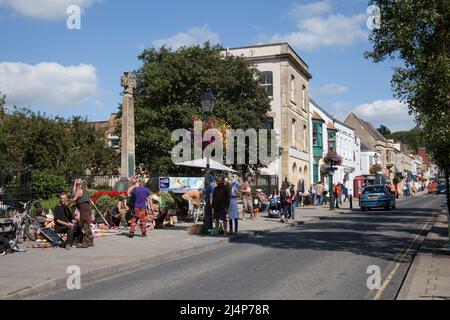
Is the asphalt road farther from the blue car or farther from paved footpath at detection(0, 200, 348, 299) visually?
the blue car

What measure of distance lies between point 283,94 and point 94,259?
30234 mm

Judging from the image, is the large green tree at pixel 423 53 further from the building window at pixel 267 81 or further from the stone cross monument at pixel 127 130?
the building window at pixel 267 81

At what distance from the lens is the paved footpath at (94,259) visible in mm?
8320

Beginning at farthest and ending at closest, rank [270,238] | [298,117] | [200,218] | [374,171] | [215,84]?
[374,171], [298,117], [215,84], [200,218], [270,238]

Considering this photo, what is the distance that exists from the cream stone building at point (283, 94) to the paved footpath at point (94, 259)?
23.1 metres

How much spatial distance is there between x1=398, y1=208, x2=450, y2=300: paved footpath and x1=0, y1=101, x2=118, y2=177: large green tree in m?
27.2

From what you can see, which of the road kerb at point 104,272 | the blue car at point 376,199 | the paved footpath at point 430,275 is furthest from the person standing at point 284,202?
the blue car at point 376,199

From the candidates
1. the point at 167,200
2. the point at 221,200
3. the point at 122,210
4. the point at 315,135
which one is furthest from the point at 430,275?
the point at 315,135

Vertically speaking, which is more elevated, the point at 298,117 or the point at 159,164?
the point at 298,117

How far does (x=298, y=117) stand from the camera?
42.8 m

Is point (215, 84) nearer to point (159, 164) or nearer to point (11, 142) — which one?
point (159, 164)

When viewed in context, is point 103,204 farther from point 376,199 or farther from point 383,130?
point 383,130
